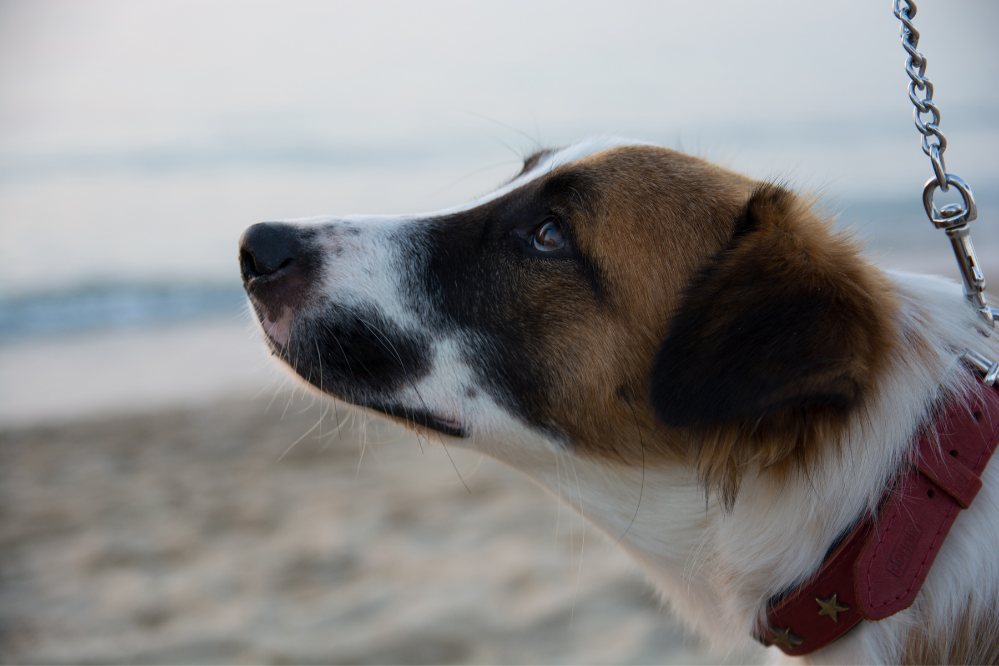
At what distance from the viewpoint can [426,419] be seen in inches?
80.9

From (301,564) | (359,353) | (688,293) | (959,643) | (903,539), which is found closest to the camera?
(903,539)

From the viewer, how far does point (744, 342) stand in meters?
1.58

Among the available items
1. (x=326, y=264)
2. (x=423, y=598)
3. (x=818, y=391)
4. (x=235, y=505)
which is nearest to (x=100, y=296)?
(x=235, y=505)

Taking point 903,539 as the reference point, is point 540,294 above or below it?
above

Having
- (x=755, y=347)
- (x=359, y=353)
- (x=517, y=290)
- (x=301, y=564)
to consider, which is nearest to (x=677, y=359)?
(x=755, y=347)

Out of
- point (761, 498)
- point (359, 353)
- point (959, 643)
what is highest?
point (359, 353)

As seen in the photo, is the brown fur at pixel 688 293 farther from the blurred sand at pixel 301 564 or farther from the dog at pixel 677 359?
the blurred sand at pixel 301 564

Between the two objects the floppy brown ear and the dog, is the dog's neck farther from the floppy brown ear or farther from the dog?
the floppy brown ear

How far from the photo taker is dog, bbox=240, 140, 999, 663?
5.28ft

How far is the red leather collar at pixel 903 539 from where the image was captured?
1501mm

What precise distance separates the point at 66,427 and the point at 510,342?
5116mm

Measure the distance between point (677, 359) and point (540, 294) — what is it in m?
0.54

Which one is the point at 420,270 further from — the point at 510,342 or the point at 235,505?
the point at 235,505

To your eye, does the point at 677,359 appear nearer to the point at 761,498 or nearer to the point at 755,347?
the point at 755,347
